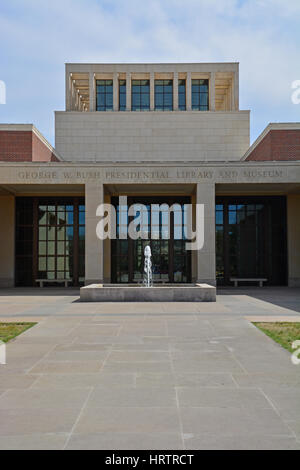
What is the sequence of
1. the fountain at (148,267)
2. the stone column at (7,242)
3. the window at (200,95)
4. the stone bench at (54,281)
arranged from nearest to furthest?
the stone column at (7,242)
the stone bench at (54,281)
the fountain at (148,267)
the window at (200,95)

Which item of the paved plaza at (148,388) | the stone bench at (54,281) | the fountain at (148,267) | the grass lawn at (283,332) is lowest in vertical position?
the paved plaza at (148,388)

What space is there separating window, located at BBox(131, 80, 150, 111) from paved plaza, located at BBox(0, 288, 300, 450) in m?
33.0

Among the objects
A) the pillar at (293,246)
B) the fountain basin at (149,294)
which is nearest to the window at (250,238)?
the pillar at (293,246)

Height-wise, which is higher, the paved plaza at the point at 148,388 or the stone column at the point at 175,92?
the stone column at the point at 175,92

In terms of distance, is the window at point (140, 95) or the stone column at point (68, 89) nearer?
the stone column at point (68, 89)

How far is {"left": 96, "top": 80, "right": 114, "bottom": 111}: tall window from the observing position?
42875 millimetres

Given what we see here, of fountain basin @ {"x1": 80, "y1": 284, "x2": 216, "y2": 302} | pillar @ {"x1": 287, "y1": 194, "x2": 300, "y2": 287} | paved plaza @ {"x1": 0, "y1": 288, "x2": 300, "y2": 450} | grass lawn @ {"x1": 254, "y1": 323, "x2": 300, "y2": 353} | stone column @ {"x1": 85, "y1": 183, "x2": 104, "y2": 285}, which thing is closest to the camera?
paved plaza @ {"x1": 0, "y1": 288, "x2": 300, "y2": 450}

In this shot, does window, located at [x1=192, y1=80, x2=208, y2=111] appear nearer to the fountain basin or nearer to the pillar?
the pillar

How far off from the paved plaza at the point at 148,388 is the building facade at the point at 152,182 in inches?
592

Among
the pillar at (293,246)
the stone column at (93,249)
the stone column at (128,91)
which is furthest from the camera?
the stone column at (128,91)

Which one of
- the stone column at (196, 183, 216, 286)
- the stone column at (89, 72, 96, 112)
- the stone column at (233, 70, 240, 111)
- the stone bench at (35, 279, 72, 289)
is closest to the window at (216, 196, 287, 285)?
the stone column at (196, 183, 216, 286)

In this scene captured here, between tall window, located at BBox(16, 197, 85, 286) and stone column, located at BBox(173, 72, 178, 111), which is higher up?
stone column, located at BBox(173, 72, 178, 111)

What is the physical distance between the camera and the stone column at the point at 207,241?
2666 cm

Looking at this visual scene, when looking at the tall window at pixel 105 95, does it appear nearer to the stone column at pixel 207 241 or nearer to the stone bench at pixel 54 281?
the stone bench at pixel 54 281
